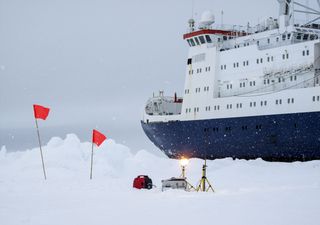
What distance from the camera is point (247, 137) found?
3925 centimetres

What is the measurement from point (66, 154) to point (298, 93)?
21714mm

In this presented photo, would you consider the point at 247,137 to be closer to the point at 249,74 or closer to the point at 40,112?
the point at 249,74

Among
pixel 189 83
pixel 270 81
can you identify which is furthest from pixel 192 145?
pixel 270 81

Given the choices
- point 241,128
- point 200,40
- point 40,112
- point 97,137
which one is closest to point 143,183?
point 97,137

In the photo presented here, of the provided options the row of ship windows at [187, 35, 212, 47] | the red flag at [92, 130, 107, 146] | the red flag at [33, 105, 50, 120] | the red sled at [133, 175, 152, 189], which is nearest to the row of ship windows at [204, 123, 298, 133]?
the row of ship windows at [187, 35, 212, 47]

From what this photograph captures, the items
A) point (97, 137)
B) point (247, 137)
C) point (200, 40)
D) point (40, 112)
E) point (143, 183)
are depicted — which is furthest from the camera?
point (200, 40)

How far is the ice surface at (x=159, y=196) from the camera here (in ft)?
53.4

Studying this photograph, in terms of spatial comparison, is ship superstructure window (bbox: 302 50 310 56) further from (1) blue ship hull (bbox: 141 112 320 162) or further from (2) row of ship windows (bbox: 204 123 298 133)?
(2) row of ship windows (bbox: 204 123 298 133)

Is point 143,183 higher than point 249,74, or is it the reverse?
point 249,74

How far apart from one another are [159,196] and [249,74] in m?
20.0

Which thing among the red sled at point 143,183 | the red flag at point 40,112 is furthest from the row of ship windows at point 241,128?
the red flag at point 40,112

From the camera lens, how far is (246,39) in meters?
43.6

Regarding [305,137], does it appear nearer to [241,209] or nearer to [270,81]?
[270,81]

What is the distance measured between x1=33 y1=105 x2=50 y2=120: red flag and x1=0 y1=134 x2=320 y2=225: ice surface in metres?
3.96
